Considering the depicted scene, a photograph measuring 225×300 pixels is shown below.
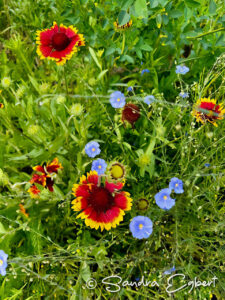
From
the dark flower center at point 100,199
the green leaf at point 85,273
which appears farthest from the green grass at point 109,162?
the dark flower center at point 100,199

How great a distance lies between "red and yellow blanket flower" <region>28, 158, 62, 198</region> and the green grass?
0.03 meters

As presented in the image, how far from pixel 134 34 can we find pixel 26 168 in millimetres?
824

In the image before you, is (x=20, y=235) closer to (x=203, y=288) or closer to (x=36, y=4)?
(x=203, y=288)

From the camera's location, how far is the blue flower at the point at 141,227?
957 mm

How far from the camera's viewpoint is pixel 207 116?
1059 millimetres

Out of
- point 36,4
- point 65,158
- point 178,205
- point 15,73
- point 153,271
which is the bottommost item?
point 153,271

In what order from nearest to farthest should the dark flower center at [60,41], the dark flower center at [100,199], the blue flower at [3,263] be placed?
1. the blue flower at [3,263]
2. the dark flower center at [100,199]
3. the dark flower center at [60,41]

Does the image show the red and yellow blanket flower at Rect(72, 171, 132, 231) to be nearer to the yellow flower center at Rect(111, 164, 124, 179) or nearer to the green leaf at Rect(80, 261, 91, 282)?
the yellow flower center at Rect(111, 164, 124, 179)

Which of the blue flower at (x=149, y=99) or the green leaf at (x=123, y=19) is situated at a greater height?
the green leaf at (x=123, y=19)

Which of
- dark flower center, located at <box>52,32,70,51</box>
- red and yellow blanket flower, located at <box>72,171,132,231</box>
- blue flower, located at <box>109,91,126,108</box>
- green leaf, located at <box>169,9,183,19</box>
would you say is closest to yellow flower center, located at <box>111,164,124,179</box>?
red and yellow blanket flower, located at <box>72,171,132,231</box>

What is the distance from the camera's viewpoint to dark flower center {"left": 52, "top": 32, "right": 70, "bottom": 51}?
114cm

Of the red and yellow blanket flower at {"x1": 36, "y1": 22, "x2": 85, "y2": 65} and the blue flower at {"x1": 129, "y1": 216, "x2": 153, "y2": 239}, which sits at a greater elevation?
the red and yellow blanket flower at {"x1": 36, "y1": 22, "x2": 85, "y2": 65}

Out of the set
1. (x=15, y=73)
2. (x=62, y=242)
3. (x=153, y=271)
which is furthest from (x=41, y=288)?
(x=15, y=73)

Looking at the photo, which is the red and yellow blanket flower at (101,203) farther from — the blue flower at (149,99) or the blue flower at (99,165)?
the blue flower at (149,99)
